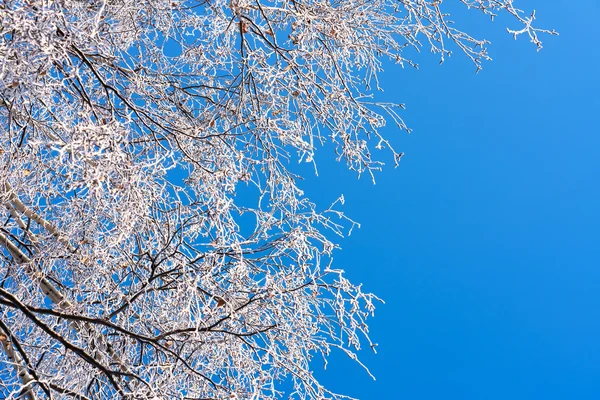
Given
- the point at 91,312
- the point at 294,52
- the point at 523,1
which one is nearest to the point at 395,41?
the point at 294,52

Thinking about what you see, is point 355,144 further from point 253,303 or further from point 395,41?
point 253,303

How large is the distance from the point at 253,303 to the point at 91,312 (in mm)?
700

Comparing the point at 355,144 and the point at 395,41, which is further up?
the point at 395,41

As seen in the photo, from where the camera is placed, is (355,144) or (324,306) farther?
(355,144)

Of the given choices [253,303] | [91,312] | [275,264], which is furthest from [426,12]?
[91,312]

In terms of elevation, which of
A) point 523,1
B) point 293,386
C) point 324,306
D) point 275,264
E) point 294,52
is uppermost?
point 523,1

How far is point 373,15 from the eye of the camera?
3947mm

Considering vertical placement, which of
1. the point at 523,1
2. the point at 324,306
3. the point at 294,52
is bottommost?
the point at 324,306

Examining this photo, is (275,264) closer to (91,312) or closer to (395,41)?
(91,312)

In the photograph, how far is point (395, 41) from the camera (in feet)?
13.3

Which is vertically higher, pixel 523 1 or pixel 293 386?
pixel 523 1

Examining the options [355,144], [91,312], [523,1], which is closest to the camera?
[91,312]

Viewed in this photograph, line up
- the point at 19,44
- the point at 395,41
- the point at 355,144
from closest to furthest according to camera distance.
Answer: the point at 19,44, the point at 355,144, the point at 395,41

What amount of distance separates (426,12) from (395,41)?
0.23 m
